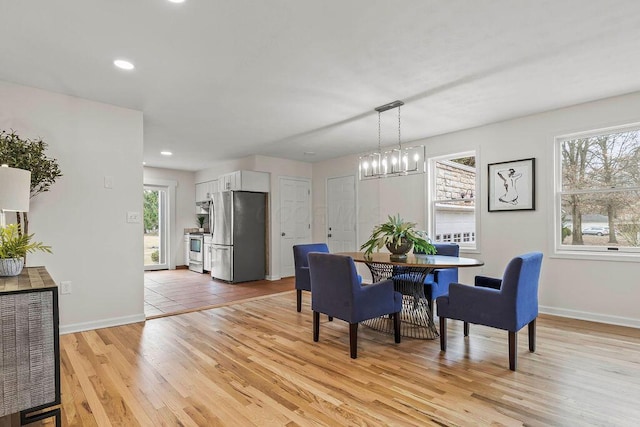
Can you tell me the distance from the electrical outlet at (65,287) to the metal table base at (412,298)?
10.1ft

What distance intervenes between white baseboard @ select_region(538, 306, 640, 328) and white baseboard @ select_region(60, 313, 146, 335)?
15.8 feet

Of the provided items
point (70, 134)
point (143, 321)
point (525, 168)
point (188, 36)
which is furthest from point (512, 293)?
point (70, 134)

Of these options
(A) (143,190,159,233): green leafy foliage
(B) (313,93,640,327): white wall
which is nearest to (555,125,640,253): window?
(B) (313,93,640,327): white wall

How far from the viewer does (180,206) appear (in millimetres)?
8203

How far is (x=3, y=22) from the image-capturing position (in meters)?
2.15

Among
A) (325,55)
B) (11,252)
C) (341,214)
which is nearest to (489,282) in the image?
(325,55)

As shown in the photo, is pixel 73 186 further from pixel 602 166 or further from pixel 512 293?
pixel 602 166

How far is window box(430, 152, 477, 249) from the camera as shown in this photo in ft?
15.8

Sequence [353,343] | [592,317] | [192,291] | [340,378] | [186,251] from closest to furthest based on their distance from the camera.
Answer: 1. [340,378]
2. [353,343]
3. [592,317]
4. [192,291]
5. [186,251]

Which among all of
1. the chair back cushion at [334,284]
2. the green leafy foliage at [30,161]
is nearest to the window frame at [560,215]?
the chair back cushion at [334,284]

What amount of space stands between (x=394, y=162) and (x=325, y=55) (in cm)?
139

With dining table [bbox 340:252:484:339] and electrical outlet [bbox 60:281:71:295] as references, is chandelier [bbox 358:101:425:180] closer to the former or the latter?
dining table [bbox 340:252:484:339]

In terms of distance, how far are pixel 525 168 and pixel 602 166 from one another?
2.46 feet

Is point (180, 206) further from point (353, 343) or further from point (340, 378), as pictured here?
point (340, 378)
